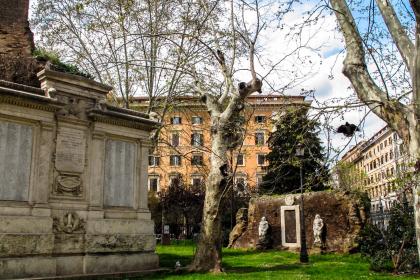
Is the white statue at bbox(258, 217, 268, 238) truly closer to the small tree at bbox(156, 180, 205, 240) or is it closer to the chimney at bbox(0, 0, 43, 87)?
the chimney at bbox(0, 0, 43, 87)

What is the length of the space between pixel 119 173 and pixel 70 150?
1.73 metres

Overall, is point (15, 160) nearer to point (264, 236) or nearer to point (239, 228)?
point (264, 236)

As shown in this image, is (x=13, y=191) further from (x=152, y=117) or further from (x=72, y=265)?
(x=152, y=117)

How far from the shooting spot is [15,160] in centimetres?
1084

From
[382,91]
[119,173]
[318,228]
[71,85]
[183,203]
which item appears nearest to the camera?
[382,91]

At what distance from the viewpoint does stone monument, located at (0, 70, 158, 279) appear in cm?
1062

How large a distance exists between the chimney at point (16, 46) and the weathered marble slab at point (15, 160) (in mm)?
1841

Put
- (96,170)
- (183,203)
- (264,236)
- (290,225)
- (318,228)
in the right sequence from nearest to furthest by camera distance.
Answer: (96,170), (318,228), (290,225), (264,236), (183,203)

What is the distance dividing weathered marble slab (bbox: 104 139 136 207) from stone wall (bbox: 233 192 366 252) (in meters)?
13.1

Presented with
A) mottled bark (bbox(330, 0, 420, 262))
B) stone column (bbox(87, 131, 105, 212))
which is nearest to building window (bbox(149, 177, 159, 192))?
stone column (bbox(87, 131, 105, 212))

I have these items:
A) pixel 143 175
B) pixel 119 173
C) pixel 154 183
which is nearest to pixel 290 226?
pixel 143 175

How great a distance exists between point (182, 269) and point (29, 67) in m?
7.10

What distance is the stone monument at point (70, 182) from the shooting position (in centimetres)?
1062

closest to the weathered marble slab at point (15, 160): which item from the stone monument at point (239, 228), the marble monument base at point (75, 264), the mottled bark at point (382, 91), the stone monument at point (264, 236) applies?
the marble monument base at point (75, 264)
